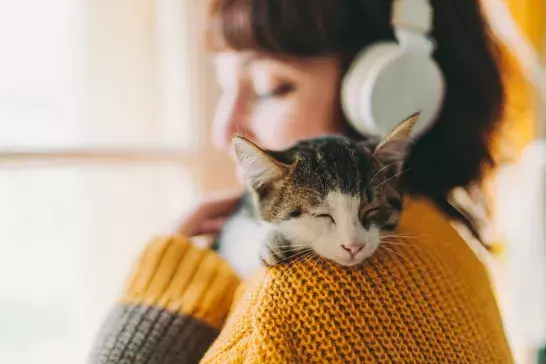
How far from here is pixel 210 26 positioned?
874 millimetres

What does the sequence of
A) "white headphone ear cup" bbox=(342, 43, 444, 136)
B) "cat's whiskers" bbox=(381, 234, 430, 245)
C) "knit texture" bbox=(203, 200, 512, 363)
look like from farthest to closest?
1. "white headphone ear cup" bbox=(342, 43, 444, 136)
2. "cat's whiskers" bbox=(381, 234, 430, 245)
3. "knit texture" bbox=(203, 200, 512, 363)

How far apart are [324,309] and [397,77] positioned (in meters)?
0.37

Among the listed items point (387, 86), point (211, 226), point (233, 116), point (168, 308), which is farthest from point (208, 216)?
point (387, 86)

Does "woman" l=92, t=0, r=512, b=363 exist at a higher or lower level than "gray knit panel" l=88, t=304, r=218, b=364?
higher

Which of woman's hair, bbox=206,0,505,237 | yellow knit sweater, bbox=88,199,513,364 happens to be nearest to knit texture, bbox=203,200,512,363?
yellow knit sweater, bbox=88,199,513,364

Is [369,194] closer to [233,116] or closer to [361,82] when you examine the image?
[361,82]

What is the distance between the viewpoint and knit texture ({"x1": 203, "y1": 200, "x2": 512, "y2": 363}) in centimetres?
51

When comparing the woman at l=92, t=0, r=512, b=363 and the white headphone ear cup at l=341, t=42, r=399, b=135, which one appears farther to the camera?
the white headphone ear cup at l=341, t=42, r=399, b=135

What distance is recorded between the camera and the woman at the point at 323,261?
521mm

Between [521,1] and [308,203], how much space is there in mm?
1131

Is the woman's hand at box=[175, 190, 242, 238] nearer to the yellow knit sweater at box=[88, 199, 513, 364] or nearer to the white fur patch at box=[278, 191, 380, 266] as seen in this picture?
the yellow knit sweater at box=[88, 199, 513, 364]

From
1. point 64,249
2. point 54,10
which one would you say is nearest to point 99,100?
point 54,10

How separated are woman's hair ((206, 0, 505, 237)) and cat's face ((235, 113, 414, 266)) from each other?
0.17 meters

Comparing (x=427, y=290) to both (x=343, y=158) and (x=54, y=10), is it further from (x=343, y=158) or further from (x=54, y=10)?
(x=54, y=10)
